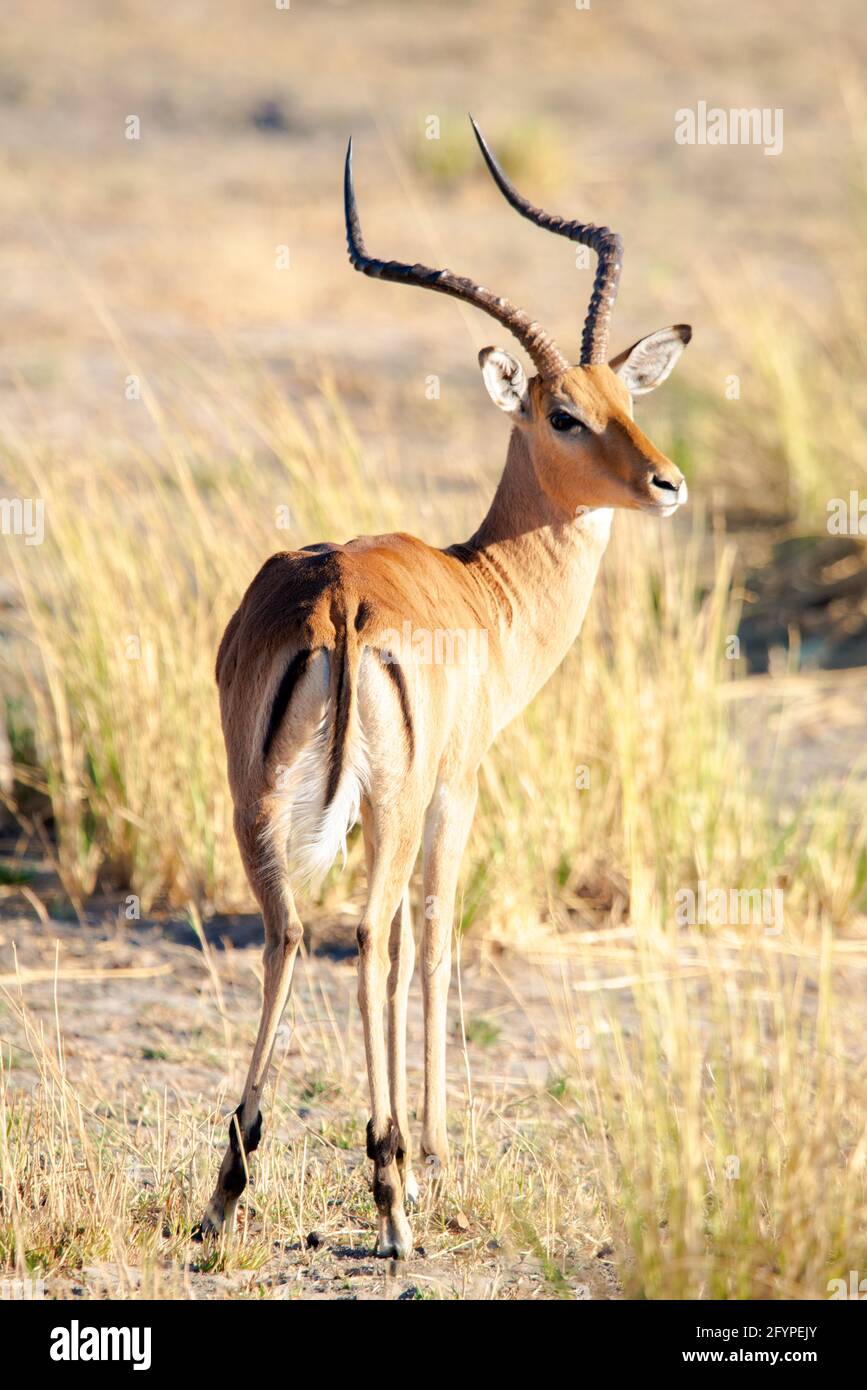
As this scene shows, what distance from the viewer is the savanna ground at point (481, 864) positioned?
12.1 feet

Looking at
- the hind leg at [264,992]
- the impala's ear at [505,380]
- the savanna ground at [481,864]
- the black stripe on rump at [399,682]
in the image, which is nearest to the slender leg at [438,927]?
the savanna ground at [481,864]

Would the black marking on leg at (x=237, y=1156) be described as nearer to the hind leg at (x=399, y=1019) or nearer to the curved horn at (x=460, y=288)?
the hind leg at (x=399, y=1019)

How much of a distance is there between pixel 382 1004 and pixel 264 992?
10.9 inches

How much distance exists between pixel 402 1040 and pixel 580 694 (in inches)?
99.3

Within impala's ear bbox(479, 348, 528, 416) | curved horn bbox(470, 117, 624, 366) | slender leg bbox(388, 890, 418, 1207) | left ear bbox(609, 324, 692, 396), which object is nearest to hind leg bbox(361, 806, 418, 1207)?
A: slender leg bbox(388, 890, 418, 1207)

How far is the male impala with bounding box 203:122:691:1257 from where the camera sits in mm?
3689

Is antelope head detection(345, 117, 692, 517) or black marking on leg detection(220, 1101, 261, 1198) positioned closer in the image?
black marking on leg detection(220, 1101, 261, 1198)

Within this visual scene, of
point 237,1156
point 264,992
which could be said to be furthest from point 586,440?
point 237,1156

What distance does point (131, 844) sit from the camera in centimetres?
637

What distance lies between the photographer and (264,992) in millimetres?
3686

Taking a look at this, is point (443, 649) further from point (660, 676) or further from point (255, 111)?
point (255, 111)

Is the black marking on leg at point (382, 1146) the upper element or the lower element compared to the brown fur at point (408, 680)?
lower

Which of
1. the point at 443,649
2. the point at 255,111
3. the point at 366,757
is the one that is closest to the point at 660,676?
the point at 443,649

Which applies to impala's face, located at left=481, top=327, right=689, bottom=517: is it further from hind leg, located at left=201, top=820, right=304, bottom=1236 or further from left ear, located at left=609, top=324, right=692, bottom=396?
hind leg, located at left=201, top=820, right=304, bottom=1236
